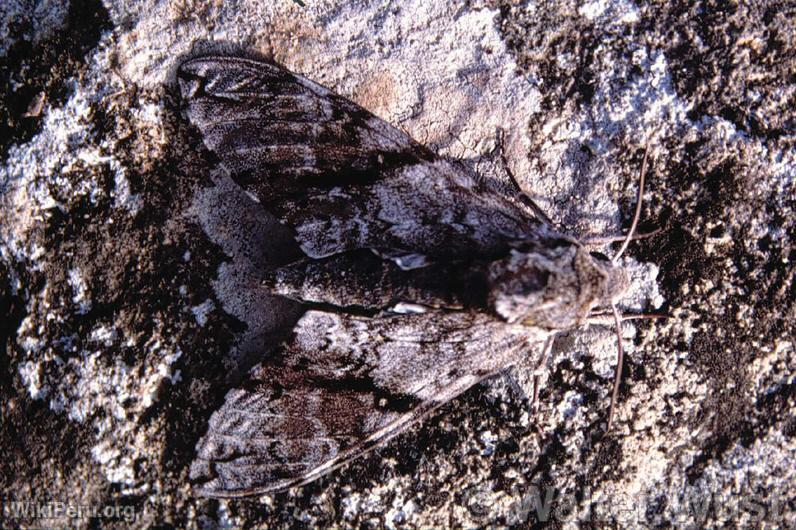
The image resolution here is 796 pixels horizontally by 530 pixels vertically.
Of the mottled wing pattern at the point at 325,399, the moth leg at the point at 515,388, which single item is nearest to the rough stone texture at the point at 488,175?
the moth leg at the point at 515,388

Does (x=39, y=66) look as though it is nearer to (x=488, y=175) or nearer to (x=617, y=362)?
(x=488, y=175)

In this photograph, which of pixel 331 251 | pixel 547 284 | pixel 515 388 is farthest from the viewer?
pixel 515 388

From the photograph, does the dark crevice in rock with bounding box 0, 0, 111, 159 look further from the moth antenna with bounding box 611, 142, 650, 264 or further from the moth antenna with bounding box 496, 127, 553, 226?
the moth antenna with bounding box 611, 142, 650, 264

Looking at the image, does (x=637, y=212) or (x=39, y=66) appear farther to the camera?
(x=39, y=66)

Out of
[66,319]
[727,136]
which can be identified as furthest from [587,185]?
[66,319]

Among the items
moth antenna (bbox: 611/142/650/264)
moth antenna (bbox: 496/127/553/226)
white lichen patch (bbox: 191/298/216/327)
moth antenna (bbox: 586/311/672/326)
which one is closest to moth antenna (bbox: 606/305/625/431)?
moth antenna (bbox: 586/311/672/326)

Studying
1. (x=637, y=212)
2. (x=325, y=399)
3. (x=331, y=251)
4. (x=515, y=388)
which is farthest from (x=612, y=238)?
(x=325, y=399)
